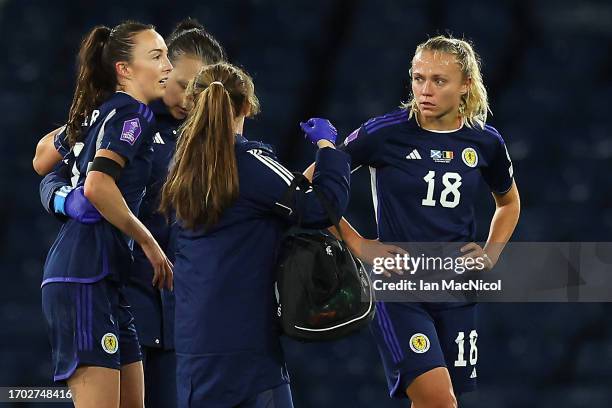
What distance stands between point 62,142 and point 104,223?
351 millimetres

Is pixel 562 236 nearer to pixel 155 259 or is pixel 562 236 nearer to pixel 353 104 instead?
pixel 353 104

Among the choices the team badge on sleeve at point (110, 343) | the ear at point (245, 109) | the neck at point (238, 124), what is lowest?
the team badge on sleeve at point (110, 343)

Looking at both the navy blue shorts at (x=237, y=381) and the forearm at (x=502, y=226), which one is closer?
the navy blue shorts at (x=237, y=381)

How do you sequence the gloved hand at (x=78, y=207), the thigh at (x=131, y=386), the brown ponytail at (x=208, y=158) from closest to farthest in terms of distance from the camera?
the brown ponytail at (x=208, y=158)
the gloved hand at (x=78, y=207)
the thigh at (x=131, y=386)

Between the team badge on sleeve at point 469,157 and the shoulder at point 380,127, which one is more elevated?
the shoulder at point 380,127

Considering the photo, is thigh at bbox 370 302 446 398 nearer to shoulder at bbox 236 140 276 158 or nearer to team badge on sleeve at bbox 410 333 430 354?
team badge on sleeve at bbox 410 333 430 354

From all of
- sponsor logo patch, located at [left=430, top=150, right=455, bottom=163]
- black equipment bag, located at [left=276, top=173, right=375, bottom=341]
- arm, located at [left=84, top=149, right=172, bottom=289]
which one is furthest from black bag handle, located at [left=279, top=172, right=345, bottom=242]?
sponsor logo patch, located at [left=430, top=150, right=455, bottom=163]

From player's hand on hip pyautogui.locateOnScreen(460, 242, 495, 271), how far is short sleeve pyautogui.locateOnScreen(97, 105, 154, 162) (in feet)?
3.61

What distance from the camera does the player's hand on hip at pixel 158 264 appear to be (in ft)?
9.23

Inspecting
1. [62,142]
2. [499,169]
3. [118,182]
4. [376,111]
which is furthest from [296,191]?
[376,111]

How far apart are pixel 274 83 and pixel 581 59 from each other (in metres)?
1.56

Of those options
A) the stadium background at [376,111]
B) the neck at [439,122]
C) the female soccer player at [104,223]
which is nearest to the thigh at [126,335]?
the female soccer player at [104,223]

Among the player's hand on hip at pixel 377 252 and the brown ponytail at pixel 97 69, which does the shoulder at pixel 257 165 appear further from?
the player's hand on hip at pixel 377 252

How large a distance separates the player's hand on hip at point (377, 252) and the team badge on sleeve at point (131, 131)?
931mm
